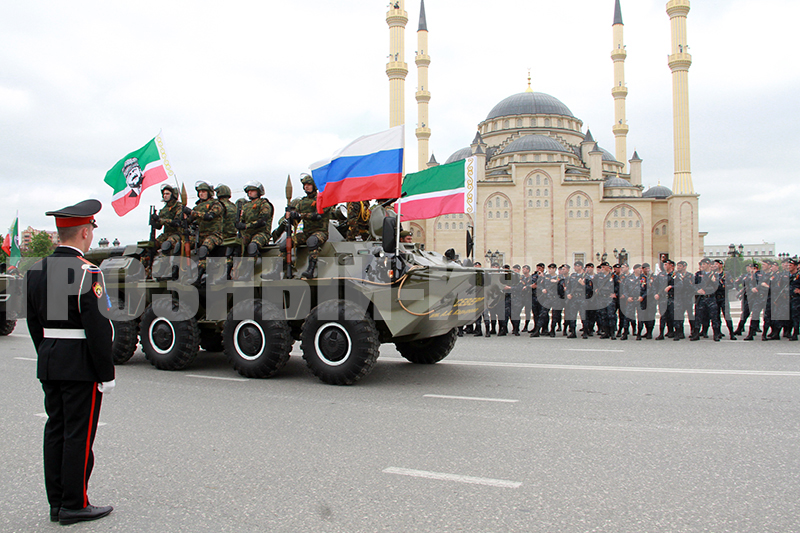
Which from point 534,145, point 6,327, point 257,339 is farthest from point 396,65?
point 257,339

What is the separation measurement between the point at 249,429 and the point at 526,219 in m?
60.9

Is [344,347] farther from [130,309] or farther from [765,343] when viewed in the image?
[765,343]

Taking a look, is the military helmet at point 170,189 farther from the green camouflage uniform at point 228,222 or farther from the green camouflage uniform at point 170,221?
the green camouflage uniform at point 228,222

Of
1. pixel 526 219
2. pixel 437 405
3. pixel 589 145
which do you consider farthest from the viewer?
pixel 589 145

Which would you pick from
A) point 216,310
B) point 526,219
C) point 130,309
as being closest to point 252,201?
point 216,310

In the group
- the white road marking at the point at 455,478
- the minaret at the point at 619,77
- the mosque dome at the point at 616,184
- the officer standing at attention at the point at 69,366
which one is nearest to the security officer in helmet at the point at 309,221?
the white road marking at the point at 455,478

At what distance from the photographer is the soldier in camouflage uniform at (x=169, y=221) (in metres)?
9.54

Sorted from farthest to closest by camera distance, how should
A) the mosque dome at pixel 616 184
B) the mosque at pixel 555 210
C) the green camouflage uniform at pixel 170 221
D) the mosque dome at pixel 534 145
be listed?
the mosque dome at pixel 534 145 < the mosque dome at pixel 616 184 < the mosque at pixel 555 210 < the green camouflage uniform at pixel 170 221

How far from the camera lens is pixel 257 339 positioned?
323 inches

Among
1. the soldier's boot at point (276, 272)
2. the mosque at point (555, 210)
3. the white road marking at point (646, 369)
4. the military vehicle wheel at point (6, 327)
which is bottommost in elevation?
the white road marking at point (646, 369)

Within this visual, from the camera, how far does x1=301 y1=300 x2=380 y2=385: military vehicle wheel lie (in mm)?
7434

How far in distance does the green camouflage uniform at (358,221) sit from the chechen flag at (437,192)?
3.11 m

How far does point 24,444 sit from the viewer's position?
504cm

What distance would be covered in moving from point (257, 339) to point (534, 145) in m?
64.4
